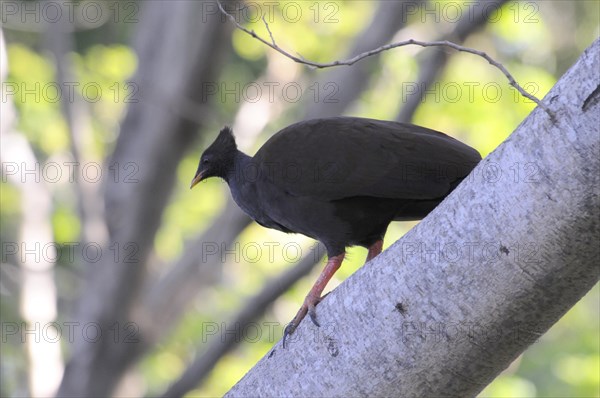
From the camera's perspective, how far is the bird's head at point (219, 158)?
13.3 feet

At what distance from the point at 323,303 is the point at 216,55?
9.32 ft

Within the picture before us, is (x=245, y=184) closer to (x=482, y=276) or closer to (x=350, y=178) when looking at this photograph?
(x=350, y=178)

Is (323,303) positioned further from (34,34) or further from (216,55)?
(34,34)

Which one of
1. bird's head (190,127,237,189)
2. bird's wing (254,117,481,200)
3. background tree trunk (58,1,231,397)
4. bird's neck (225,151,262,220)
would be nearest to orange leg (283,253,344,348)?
bird's wing (254,117,481,200)

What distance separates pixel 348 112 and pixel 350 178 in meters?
2.78

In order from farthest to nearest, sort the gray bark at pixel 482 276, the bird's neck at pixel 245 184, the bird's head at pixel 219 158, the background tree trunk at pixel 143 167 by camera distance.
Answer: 1. the background tree trunk at pixel 143 167
2. the bird's head at pixel 219 158
3. the bird's neck at pixel 245 184
4. the gray bark at pixel 482 276

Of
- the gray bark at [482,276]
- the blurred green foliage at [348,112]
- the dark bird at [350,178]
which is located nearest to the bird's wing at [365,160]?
the dark bird at [350,178]

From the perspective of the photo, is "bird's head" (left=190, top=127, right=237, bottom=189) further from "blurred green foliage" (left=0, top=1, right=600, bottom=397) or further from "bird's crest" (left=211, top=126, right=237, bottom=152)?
"blurred green foliage" (left=0, top=1, right=600, bottom=397)

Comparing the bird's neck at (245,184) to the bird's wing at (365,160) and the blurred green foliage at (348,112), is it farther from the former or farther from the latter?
the blurred green foliage at (348,112)

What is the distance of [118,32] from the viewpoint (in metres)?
10.8

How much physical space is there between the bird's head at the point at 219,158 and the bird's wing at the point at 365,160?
587 millimetres

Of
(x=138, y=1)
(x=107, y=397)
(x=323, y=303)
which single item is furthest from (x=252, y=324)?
(x=138, y=1)

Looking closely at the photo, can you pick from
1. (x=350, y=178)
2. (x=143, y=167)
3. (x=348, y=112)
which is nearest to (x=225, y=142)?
(x=350, y=178)

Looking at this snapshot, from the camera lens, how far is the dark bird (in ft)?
9.85
